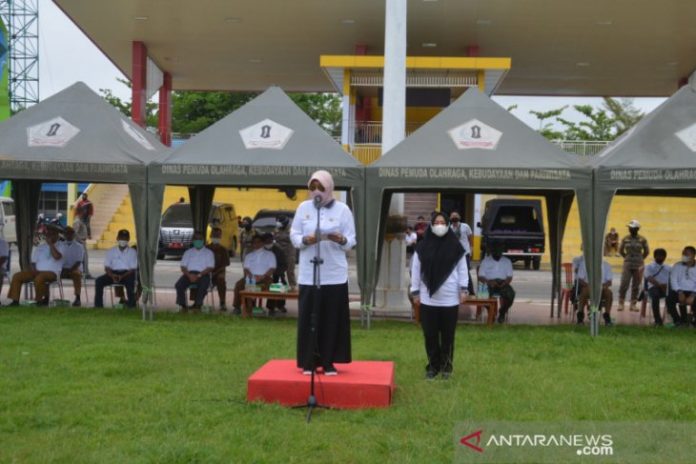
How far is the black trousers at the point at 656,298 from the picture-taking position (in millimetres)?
14094

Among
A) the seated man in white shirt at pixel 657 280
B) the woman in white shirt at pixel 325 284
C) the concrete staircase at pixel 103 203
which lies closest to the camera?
the woman in white shirt at pixel 325 284

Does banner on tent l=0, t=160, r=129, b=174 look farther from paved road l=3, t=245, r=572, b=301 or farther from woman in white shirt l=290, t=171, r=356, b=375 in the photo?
paved road l=3, t=245, r=572, b=301

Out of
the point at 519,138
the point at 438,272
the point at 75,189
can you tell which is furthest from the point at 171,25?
the point at 438,272

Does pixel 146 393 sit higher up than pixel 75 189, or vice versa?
pixel 75 189

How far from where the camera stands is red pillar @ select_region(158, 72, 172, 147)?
118ft

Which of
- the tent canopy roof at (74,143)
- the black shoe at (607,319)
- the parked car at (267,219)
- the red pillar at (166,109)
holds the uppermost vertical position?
the red pillar at (166,109)

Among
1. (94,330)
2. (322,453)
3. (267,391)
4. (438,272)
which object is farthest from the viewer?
(94,330)

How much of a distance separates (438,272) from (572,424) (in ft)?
7.12

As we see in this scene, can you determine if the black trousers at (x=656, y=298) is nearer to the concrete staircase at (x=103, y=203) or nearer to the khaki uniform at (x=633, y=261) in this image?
the khaki uniform at (x=633, y=261)

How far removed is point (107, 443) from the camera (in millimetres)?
6113

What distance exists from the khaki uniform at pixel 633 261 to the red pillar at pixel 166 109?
23.4 meters

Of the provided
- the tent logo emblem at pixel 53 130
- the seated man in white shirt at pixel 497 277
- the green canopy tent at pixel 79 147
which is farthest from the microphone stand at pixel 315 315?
the tent logo emblem at pixel 53 130

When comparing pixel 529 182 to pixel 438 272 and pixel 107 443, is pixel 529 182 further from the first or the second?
pixel 107 443

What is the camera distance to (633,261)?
16.1 meters
